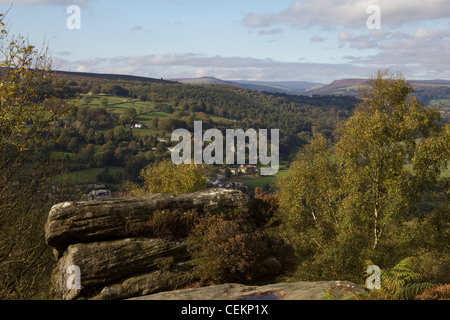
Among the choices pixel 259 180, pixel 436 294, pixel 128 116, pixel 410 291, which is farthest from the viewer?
pixel 128 116

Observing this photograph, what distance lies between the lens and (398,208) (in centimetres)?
1669

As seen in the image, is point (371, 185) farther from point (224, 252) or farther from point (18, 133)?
point (18, 133)

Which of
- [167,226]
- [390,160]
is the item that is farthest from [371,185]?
[167,226]

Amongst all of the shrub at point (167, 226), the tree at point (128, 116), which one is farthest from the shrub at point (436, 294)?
the tree at point (128, 116)

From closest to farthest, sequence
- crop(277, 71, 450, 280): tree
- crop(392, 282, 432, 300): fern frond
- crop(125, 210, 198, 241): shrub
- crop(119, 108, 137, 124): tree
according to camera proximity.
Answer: crop(392, 282, 432, 300): fern frond, crop(277, 71, 450, 280): tree, crop(125, 210, 198, 241): shrub, crop(119, 108, 137, 124): tree

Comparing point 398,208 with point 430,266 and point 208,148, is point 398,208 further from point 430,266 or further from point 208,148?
point 208,148

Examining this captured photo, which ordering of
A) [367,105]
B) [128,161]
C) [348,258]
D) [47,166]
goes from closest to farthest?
1. [348,258]
2. [47,166]
3. [367,105]
4. [128,161]

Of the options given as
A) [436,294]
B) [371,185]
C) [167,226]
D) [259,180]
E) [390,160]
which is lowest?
[259,180]

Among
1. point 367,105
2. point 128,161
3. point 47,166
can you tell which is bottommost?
point 128,161

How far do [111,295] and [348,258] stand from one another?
11793 millimetres

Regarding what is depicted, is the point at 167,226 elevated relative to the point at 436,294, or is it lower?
lower

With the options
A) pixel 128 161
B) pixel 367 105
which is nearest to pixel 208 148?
pixel 128 161

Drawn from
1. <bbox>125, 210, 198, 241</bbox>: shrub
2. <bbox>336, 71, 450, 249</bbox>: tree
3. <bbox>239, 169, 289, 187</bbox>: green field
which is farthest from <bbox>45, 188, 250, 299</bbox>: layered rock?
<bbox>239, 169, 289, 187</bbox>: green field

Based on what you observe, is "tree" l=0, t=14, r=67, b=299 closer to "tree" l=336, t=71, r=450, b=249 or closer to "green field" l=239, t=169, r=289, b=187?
"tree" l=336, t=71, r=450, b=249
